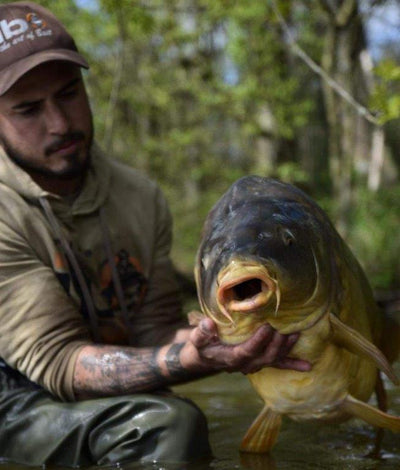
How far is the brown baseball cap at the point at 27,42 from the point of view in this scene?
3.45m

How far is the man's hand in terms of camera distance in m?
2.42

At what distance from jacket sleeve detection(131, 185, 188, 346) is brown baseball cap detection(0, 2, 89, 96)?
78 cm

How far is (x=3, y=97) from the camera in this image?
349 centimetres

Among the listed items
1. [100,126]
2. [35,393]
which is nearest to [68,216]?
[35,393]

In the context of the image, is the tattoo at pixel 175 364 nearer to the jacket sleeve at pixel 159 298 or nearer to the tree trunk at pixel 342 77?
the jacket sleeve at pixel 159 298

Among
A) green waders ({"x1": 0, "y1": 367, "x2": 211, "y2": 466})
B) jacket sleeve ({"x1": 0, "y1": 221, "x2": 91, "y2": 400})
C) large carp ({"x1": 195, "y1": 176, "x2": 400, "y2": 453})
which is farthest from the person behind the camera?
jacket sleeve ({"x1": 0, "y1": 221, "x2": 91, "y2": 400})

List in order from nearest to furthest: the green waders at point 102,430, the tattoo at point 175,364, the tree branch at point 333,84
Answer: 1. the tattoo at point 175,364
2. the green waders at point 102,430
3. the tree branch at point 333,84

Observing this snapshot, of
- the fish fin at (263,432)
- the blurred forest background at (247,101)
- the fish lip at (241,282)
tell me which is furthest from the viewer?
the blurred forest background at (247,101)

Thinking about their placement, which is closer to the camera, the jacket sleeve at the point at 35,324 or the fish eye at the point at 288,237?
the fish eye at the point at 288,237

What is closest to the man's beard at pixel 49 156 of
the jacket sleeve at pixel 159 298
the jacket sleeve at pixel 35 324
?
the jacket sleeve at pixel 35 324

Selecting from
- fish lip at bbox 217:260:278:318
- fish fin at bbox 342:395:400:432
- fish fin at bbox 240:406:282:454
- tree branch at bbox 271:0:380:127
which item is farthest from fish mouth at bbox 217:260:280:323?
tree branch at bbox 271:0:380:127

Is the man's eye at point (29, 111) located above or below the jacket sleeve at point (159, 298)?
above

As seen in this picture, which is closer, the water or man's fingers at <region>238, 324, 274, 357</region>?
man's fingers at <region>238, 324, 274, 357</region>

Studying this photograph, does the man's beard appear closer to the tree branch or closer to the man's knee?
the man's knee
